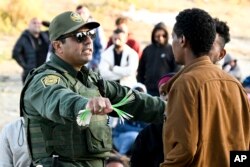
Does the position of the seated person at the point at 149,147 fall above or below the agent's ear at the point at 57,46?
below

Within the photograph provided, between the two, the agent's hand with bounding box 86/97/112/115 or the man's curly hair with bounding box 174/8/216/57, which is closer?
the agent's hand with bounding box 86/97/112/115

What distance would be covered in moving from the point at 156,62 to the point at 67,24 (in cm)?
652

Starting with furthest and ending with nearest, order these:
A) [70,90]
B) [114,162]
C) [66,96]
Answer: [114,162]
[70,90]
[66,96]

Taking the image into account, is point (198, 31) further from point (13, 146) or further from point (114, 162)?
point (114, 162)

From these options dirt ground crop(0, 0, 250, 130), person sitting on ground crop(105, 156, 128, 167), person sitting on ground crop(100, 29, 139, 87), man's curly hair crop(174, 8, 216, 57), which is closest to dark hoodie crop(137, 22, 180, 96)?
person sitting on ground crop(100, 29, 139, 87)

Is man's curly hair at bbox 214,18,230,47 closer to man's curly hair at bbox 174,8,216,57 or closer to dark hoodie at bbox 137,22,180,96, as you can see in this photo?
man's curly hair at bbox 174,8,216,57

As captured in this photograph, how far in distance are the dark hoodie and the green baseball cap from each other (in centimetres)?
635

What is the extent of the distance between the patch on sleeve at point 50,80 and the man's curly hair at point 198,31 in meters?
0.96

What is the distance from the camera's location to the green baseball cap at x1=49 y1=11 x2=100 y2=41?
631 centimetres

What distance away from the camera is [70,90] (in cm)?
580

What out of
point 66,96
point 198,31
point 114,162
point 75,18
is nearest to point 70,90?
point 66,96

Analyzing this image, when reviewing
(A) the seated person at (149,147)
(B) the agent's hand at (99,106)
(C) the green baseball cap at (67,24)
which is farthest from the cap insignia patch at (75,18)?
(B) the agent's hand at (99,106)

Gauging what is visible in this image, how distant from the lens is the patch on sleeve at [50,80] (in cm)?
593

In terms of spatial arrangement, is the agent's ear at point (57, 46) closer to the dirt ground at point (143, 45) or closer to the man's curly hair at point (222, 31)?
the man's curly hair at point (222, 31)
